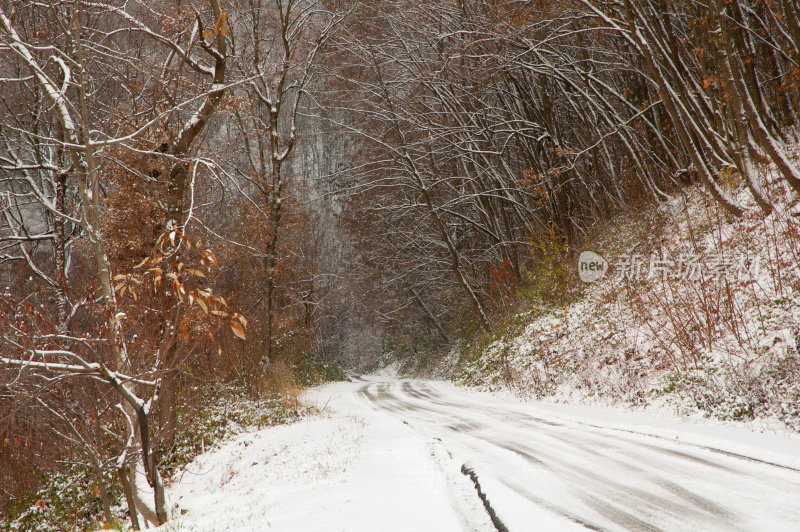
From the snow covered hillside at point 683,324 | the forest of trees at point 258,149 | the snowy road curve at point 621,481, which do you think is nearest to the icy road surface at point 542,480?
the snowy road curve at point 621,481

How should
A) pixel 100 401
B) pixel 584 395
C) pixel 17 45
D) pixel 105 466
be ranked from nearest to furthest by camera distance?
pixel 17 45
pixel 105 466
pixel 100 401
pixel 584 395

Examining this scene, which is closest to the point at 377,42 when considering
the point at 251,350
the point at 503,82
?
the point at 503,82

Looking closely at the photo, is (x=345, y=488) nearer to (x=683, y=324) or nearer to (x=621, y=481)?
(x=621, y=481)

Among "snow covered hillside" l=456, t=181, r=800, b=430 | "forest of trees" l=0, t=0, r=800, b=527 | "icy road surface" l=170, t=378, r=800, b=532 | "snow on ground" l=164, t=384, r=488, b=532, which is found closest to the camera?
"icy road surface" l=170, t=378, r=800, b=532

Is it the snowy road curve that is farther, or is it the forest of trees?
the forest of trees

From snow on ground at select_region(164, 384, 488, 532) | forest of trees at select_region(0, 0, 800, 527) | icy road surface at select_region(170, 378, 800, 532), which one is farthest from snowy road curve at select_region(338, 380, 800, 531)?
forest of trees at select_region(0, 0, 800, 527)

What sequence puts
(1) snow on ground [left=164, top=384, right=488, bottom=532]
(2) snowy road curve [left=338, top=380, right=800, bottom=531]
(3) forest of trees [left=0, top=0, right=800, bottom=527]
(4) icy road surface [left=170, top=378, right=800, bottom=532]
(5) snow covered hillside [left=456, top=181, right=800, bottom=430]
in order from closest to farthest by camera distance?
1. (2) snowy road curve [left=338, top=380, right=800, bottom=531]
2. (4) icy road surface [left=170, top=378, right=800, bottom=532]
3. (1) snow on ground [left=164, top=384, right=488, bottom=532]
4. (3) forest of trees [left=0, top=0, right=800, bottom=527]
5. (5) snow covered hillside [left=456, top=181, right=800, bottom=430]

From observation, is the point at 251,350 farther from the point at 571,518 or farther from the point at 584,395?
the point at 571,518

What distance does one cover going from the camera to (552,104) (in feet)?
49.6

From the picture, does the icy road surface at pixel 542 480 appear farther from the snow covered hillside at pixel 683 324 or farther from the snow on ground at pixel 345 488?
the snow covered hillside at pixel 683 324

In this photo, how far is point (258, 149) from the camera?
17766 mm

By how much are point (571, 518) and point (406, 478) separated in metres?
1.59

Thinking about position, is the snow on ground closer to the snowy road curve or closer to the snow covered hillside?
the snowy road curve

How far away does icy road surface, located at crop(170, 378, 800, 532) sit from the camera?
124 inches
